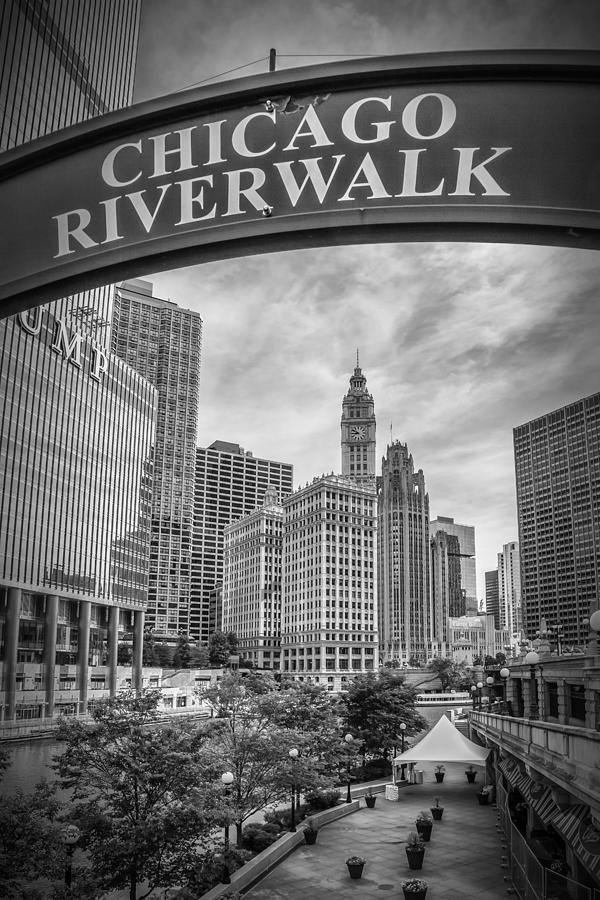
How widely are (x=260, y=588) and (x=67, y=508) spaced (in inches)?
3989

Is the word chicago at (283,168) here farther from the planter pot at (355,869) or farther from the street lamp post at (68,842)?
the planter pot at (355,869)

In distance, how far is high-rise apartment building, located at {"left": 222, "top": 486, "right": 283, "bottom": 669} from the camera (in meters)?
180

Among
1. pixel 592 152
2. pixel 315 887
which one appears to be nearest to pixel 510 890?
pixel 315 887

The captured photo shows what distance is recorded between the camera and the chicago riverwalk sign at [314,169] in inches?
126

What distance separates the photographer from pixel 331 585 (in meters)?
162

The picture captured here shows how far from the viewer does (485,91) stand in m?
3.30

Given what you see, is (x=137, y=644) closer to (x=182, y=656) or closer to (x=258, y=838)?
(x=182, y=656)

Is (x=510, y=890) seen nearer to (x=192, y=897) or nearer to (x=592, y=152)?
(x=192, y=897)

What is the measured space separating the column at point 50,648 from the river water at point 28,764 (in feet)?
46.2

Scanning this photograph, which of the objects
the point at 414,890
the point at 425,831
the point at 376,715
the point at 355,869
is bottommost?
the point at 425,831

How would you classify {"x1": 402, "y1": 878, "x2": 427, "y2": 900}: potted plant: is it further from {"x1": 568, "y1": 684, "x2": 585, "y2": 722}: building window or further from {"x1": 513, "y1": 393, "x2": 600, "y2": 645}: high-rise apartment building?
{"x1": 513, "y1": 393, "x2": 600, "y2": 645}: high-rise apartment building

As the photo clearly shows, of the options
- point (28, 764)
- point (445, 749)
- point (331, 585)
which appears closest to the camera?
point (445, 749)

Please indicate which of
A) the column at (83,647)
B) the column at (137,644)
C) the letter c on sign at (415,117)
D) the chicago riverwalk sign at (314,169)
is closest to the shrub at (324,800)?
the chicago riverwalk sign at (314,169)

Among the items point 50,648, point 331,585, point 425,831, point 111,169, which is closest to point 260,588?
point 331,585
